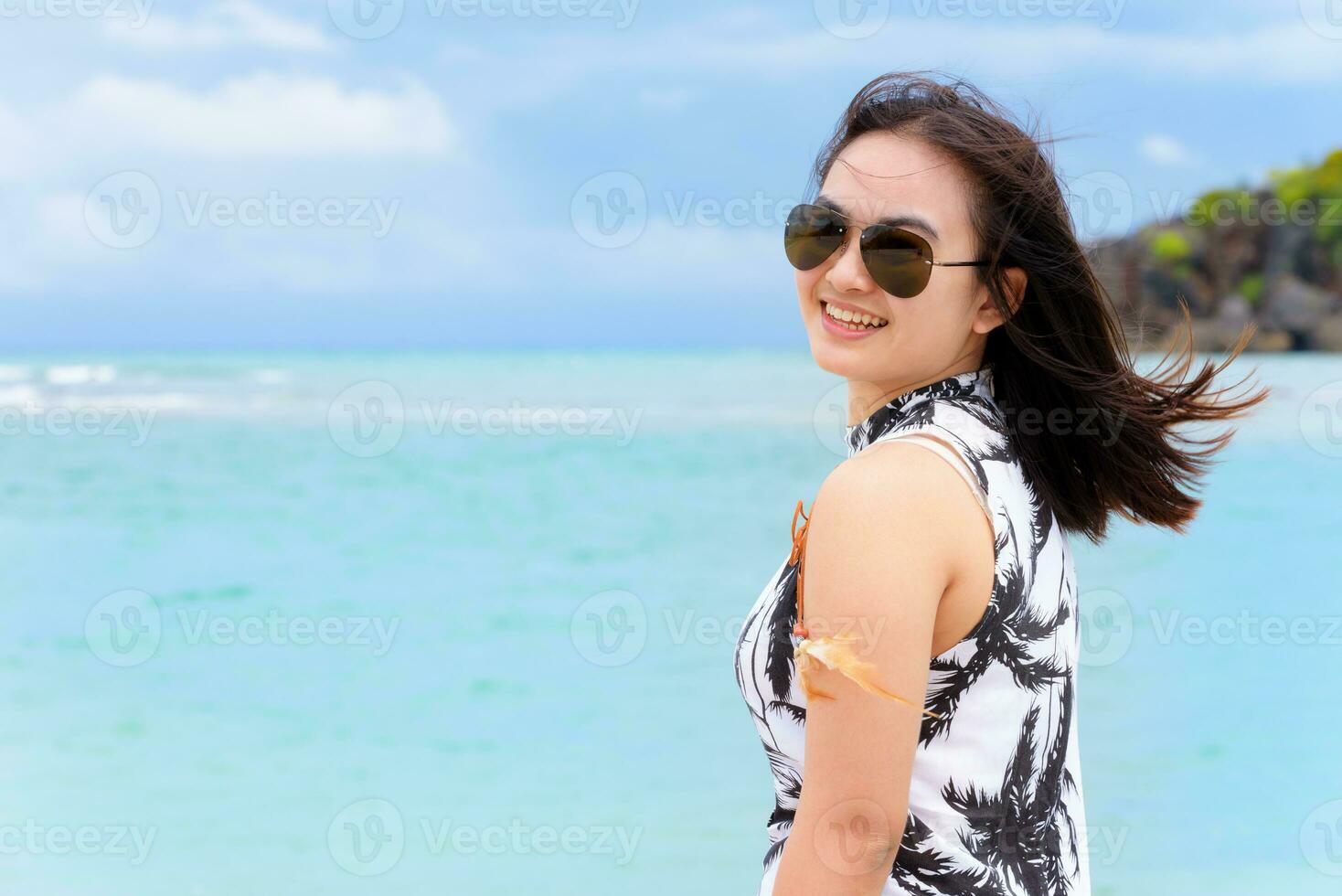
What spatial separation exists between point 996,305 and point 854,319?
0.17 m

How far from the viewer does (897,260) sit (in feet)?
4.35

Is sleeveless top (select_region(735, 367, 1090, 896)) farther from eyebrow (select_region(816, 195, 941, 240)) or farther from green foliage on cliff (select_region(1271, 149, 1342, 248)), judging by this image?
green foliage on cliff (select_region(1271, 149, 1342, 248))

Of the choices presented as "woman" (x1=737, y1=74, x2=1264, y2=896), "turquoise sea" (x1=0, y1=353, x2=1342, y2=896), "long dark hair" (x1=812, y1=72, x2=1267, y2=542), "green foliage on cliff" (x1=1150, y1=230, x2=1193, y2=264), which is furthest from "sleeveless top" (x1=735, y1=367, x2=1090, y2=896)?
"green foliage on cliff" (x1=1150, y1=230, x2=1193, y2=264)

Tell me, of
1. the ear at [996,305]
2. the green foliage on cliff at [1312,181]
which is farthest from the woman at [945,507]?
the green foliage on cliff at [1312,181]

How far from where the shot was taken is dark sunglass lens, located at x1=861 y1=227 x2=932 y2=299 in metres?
1.32

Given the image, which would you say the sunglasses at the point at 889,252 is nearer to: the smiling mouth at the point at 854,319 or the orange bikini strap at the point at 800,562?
the smiling mouth at the point at 854,319

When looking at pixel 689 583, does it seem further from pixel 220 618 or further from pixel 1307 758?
pixel 1307 758

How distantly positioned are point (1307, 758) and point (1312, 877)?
1.07 meters

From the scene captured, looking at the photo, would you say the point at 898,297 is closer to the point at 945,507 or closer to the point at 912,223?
the point at 912,223

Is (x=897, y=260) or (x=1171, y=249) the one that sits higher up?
(x=1171, y=249)

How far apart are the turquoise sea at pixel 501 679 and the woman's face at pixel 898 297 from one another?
3.02m

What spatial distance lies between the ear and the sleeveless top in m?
0.12

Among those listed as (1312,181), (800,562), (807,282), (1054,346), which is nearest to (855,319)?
(807,282)

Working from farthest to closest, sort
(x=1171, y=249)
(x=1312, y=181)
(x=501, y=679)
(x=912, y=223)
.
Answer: (x=1312, y=181), (x=1171, y=249), (x=501, y=679), (x=912, y=223)
